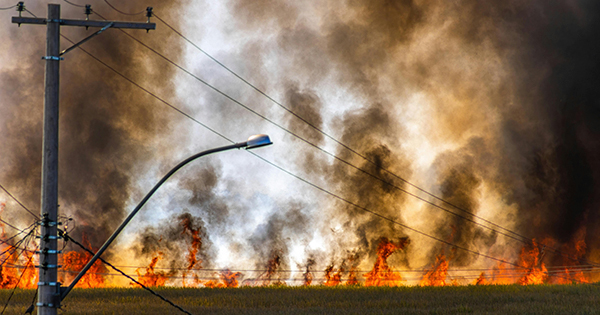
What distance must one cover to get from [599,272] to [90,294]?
75.5 m

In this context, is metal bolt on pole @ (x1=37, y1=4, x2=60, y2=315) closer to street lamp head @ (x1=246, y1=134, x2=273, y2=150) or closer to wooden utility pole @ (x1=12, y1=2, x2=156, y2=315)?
wooden utility pole @ (x1=12, y1=2, x2=156, y2=315)

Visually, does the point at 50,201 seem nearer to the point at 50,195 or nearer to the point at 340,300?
the point at 50,195

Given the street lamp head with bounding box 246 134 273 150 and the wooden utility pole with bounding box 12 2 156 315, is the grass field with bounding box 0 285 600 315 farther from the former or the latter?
the street lamp head with bounding box 246 134 273 150

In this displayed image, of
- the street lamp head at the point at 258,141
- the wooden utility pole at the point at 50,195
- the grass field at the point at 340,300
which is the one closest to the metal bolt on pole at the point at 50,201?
the wooden utility pole at the point at 50,195

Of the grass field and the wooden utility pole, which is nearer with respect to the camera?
the wooden utility pole

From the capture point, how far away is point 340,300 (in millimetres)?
38219

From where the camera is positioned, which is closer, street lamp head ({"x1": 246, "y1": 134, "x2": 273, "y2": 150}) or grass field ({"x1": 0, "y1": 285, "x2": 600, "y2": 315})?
street lamp head ({"x1": 246, "y1": 134, "x2": 273, "y2": 150})

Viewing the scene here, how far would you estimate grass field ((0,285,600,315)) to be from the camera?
33219 millimetres

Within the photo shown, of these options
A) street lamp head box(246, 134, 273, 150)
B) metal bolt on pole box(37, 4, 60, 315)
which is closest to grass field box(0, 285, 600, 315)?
metal bolt on pole box(37, 4, 60, 315)

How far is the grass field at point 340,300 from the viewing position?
33219 millimetres

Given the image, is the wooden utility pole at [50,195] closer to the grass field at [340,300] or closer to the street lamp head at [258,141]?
the street lamp head at [258,141]

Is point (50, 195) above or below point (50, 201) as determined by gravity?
above

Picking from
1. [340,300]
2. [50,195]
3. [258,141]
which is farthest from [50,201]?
[340,300]

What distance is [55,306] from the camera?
17109mm
